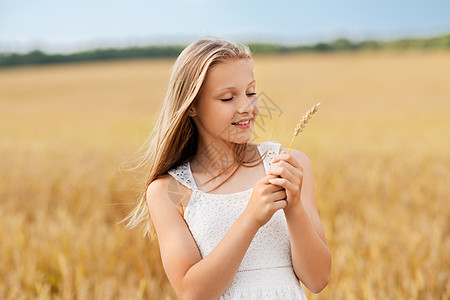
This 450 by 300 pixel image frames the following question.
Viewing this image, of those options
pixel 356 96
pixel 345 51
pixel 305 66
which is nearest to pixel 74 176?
pixel 356 96

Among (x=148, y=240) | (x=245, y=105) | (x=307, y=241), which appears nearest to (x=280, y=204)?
(x=307, y=241)

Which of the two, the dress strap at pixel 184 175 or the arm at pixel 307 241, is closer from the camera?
the arm at pixel 307 241

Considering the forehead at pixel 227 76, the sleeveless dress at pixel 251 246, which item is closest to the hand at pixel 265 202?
the sleeveless dress at pixel 251 246

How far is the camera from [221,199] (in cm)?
126

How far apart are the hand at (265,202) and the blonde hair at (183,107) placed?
0.24 m

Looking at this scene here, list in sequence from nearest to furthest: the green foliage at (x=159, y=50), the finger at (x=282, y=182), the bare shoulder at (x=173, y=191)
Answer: the finger at (x=282, y=182) < the bare shoulder at (x=173, y=191) < the green foliage at (x=159, y=50)

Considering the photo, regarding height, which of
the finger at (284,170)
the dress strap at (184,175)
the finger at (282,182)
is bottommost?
the dress strap at (184,175)

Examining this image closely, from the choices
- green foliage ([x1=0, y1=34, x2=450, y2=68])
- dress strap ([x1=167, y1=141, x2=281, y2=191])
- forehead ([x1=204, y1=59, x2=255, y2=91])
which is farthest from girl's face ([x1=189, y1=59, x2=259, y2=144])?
green foliage ([x1=0, y1=34, x2=450, y2=68])

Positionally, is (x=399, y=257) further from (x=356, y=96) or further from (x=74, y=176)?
(x=356, y=96)

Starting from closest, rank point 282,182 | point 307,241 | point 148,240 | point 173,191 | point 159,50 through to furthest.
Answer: point 282,182
point 307,241
point 173,191
point 148,240
point 159,50

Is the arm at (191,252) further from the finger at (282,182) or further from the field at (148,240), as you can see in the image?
the field at (148,240)

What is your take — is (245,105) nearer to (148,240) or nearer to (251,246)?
(251,246)

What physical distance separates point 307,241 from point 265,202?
0.20m

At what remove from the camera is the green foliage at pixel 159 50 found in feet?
159
